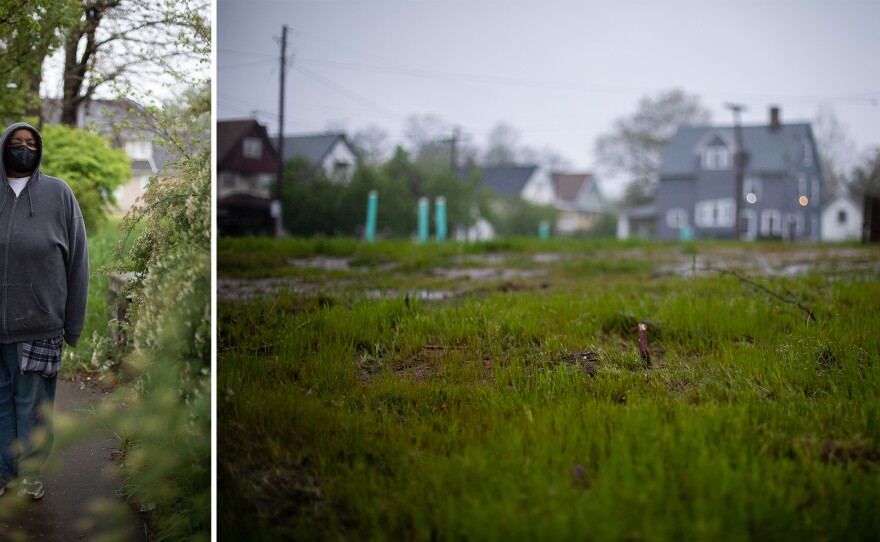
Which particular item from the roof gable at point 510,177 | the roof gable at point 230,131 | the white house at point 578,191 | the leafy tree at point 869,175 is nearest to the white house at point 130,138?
the roof gable at point 230,131

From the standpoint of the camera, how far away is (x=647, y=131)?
109ft

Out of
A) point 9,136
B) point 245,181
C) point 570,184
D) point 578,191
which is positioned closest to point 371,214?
point 245,181

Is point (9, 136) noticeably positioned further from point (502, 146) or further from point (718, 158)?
point (718, 158)

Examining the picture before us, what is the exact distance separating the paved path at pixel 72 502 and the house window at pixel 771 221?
108 feet

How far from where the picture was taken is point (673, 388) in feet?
8.79

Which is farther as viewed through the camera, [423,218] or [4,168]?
[423,218]

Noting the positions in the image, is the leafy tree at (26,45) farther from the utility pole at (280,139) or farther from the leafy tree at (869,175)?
the leafy tree at (869,175)

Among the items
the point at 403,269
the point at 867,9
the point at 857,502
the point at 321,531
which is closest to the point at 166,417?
the point at 321,531

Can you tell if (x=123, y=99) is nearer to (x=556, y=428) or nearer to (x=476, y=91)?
(x=556, y=428)

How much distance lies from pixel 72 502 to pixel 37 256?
94 cm

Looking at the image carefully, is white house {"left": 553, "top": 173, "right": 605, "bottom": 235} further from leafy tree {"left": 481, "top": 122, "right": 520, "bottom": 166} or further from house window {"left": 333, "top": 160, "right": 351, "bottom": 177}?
house window {"left": 333, "top": 160, "right": 351, "bottom": 177}

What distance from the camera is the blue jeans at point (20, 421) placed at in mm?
2742

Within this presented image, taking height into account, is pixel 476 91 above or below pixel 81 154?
above

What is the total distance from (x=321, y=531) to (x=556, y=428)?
797 mm
